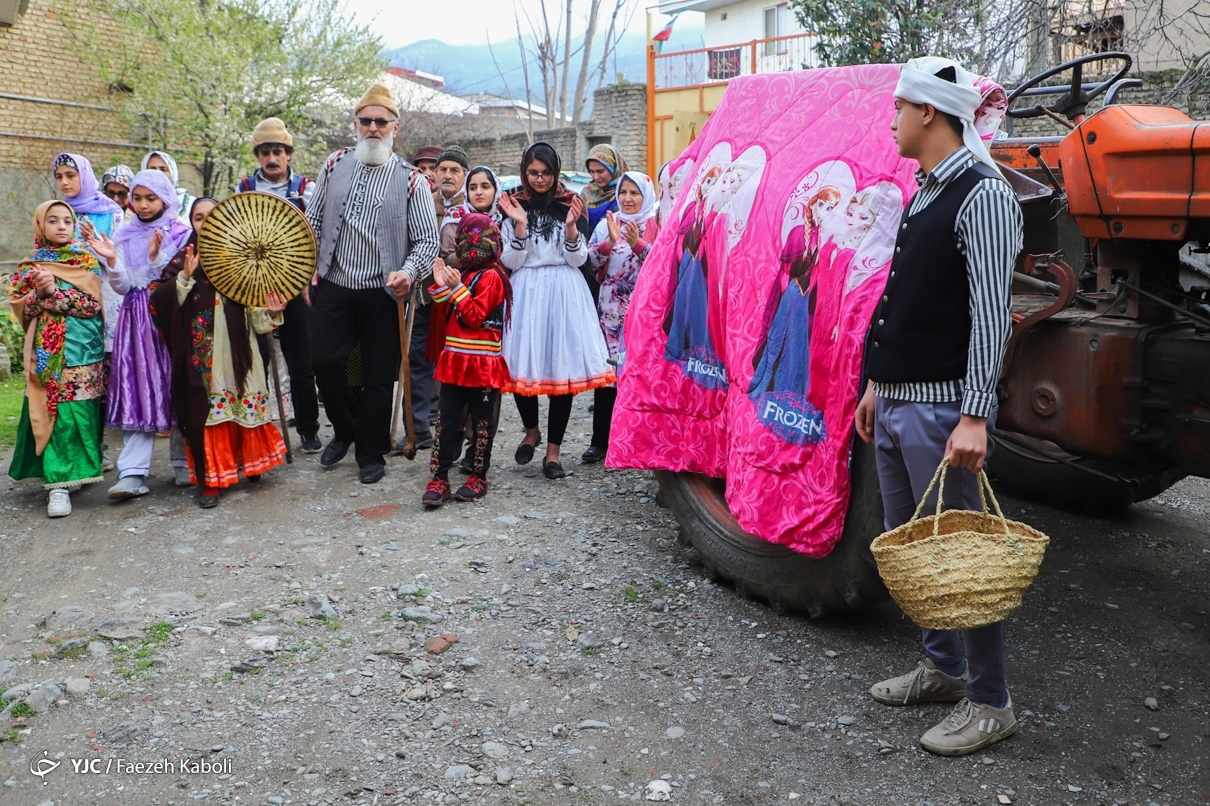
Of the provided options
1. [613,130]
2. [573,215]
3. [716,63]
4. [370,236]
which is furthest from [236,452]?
[613,130]

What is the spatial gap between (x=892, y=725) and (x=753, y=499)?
2.93ft

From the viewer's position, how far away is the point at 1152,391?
3.02m

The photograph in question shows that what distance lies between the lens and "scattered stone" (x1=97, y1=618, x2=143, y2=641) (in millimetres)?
3723

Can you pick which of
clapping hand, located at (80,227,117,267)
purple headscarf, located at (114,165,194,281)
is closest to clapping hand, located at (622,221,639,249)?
purple headscarf, located at (114,165,194,281)

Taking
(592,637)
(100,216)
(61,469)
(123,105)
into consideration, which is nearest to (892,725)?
(592,637)

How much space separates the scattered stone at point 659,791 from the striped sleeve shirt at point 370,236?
3.57 meters

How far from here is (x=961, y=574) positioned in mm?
2566

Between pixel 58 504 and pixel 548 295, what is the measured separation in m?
2.88

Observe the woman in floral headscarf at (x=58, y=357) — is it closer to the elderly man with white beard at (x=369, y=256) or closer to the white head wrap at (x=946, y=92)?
the elderly man with white beard at (x=369, y=256)

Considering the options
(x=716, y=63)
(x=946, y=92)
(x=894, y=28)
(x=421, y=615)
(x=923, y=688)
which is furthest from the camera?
(x=716, y=63)

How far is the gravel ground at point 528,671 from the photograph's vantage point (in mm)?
2809

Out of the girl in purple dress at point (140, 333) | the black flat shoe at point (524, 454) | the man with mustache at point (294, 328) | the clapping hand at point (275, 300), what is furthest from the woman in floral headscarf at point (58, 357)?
the black flat shoe at point (524, 454)

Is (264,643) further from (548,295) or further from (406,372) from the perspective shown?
(548,295)

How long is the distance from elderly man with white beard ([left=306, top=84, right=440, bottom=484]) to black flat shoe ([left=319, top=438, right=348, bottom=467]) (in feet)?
0.89
